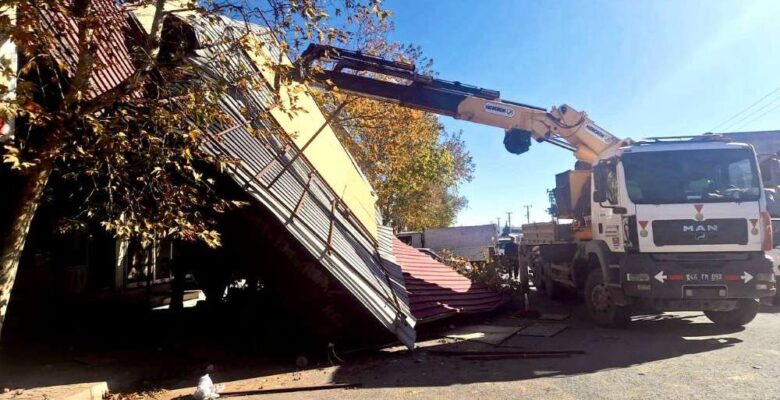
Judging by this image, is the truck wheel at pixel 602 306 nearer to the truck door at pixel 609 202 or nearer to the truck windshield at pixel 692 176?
the truck door at pixel 609 202

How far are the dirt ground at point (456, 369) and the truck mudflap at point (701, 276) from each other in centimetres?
76

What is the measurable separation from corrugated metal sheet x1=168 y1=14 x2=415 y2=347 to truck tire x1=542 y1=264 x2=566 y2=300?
21.2 ft

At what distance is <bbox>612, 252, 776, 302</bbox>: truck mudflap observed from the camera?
8102 millimetres

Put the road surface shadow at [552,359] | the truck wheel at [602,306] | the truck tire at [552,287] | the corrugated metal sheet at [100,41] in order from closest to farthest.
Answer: the corrugated metal sheet at [100,41], the road surface shadow at [552,359], the truck wheel at [602,306], the truck tire at [552,287]

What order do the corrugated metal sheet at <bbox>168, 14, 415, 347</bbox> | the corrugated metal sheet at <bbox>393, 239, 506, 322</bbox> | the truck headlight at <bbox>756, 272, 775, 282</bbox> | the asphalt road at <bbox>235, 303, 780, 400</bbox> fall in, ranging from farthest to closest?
the corrugated metal sheet at <bbox>393, 239, 506, 322</bbox>, the truck headlight at <bbox>756, 272, 775, 282</bbox>, the corrugated metal sheet at <bbox>168, 14, 415, 347</bbox>, the asphalt road at <bbox>235, 303, 780, 400</bbox>

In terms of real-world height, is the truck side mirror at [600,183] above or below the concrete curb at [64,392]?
above

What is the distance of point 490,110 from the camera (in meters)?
11.6

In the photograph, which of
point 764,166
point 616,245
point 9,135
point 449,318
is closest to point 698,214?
point 616,245

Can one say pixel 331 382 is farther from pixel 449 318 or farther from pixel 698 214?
pixel 698 214

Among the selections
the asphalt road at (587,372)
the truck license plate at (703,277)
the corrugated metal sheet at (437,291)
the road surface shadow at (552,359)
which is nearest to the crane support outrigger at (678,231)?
the truck license plate at (703,277)

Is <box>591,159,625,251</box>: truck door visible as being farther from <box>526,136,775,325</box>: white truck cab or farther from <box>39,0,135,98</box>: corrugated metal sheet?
<box>39,0,135,98</box>: corrugated metal sheet

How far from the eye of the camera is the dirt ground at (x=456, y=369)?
562 centimetres

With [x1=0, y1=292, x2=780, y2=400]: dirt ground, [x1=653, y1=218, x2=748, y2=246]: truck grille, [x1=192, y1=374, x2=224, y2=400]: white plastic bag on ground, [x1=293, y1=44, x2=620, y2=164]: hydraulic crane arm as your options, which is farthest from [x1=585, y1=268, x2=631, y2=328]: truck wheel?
[x1=192, y1=374, x2=224, y2=400]: white plastic bag on ground

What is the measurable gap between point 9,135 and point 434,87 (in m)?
8.47
